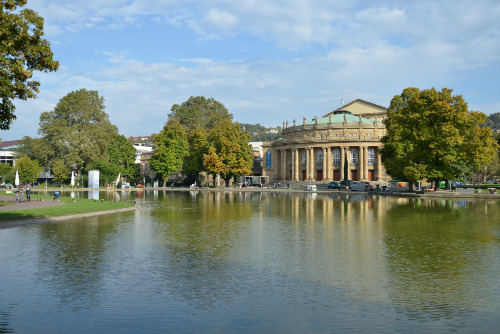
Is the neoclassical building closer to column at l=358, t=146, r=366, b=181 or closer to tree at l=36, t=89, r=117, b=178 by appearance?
column at l=358, t=146, r=366, b=181

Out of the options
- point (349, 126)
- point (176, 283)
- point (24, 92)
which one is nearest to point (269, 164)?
point (349, 126)

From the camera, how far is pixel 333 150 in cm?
12262

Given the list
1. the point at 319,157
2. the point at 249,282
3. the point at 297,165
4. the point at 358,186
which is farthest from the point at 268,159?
the point at 249,282

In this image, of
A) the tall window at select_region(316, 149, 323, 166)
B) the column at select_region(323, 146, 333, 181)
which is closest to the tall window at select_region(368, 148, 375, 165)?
the column at select_region(323, 146, 333, 181)

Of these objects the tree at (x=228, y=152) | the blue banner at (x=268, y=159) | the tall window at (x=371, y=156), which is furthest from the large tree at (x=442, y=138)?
the blue banner at (x=268, y=159)

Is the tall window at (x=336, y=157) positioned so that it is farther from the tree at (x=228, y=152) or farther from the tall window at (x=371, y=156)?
the tree at (x=228, y=152)

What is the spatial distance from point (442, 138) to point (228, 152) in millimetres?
50023

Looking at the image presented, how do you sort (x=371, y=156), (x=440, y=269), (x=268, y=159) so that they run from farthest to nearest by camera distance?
(x=268, y=159) < (x=371, y=156) < (x=440, y=269)

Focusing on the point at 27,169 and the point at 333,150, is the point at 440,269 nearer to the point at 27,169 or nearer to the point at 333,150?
the point at 333,150

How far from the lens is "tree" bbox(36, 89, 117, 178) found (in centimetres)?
10412

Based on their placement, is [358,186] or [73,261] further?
[358,186]

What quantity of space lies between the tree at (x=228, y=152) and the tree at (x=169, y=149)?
8359 mm

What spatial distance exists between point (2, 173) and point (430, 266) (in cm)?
12463

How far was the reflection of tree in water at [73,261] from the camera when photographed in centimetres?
1246
